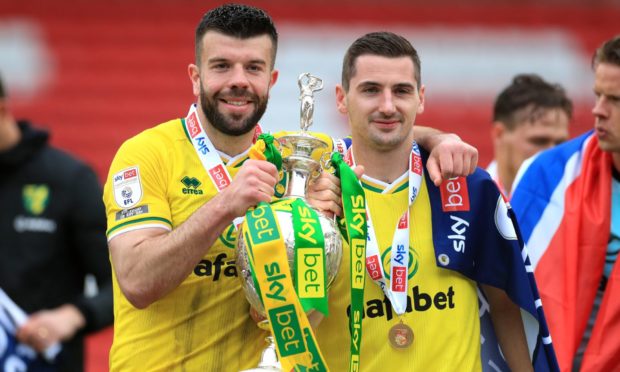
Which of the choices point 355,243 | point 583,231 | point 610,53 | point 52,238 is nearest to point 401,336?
point 355,243

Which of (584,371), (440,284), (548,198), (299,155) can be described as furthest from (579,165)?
(299,155)

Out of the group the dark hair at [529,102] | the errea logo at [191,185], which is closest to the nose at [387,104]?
the errea logo at [191,185]

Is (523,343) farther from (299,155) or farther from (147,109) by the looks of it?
(147,109)

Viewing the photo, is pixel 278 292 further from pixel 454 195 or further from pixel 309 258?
pixel 454 195

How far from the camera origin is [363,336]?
3283mm

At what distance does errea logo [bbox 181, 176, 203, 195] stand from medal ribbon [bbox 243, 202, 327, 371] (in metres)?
0.37

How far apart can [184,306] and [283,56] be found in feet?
24.2

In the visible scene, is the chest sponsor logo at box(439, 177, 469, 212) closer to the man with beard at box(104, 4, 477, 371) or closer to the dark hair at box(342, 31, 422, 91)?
the man with beard at box(104, 4, 477, 371)

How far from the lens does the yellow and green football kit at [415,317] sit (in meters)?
3.27

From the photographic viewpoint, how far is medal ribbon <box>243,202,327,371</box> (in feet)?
9.42

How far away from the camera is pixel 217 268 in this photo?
3203mm

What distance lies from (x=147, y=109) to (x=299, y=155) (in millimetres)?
7291

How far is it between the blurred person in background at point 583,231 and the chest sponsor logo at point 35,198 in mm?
1881

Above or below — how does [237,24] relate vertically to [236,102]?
above
